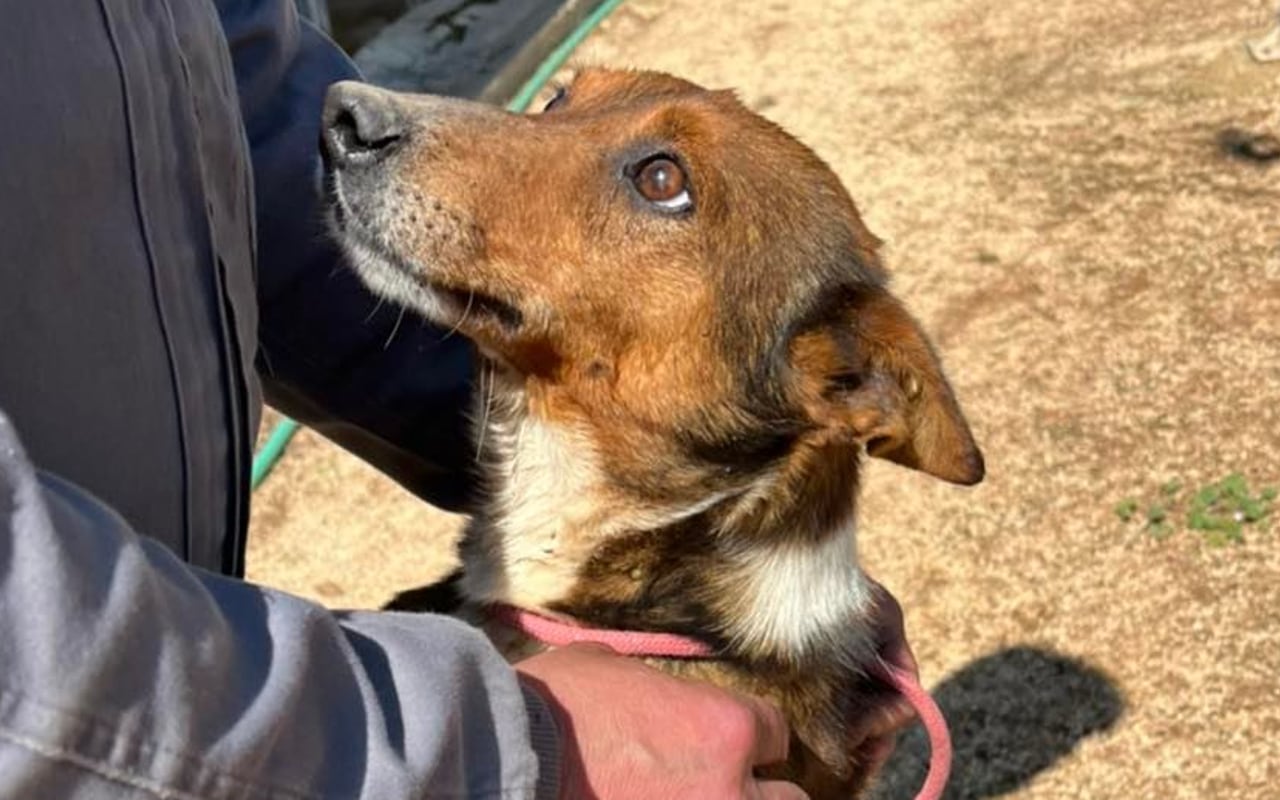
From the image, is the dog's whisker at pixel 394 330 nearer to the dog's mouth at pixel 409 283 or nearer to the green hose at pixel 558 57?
the dog's mouth at pixel 409 283

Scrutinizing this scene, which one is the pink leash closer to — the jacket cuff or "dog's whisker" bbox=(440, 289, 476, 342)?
"dog's whisker" bbox=(440, 289, 476, 342)

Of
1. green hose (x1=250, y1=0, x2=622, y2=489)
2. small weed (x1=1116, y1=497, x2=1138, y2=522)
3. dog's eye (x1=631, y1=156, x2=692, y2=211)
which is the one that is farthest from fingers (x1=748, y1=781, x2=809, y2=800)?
green hose (x1=250, y1=0, x2=622, y2=489)

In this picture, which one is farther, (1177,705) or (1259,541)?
(1259,541)

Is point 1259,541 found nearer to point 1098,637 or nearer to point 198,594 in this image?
point 1098,637

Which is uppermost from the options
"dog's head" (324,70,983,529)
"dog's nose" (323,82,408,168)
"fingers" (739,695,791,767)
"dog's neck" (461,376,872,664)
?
"dog's nose" (323,82,408,168)

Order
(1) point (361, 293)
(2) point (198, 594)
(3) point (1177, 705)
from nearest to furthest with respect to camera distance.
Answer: (2) point (198, 594) < (1) point (361, 293) < (3) point (1177, 705)

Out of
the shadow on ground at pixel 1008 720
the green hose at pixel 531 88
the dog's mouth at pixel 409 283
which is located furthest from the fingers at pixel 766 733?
the green hose at pixel 531 88

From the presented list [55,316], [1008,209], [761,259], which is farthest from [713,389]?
[1008,209]

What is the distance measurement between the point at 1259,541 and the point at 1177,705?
0.57 m

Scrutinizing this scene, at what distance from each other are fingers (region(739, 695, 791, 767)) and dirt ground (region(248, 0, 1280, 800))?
194cm

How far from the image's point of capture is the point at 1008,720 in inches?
155

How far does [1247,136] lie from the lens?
19.1ft

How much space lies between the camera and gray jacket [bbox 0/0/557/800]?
1127 millimetres

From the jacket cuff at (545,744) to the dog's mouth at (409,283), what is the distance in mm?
953
